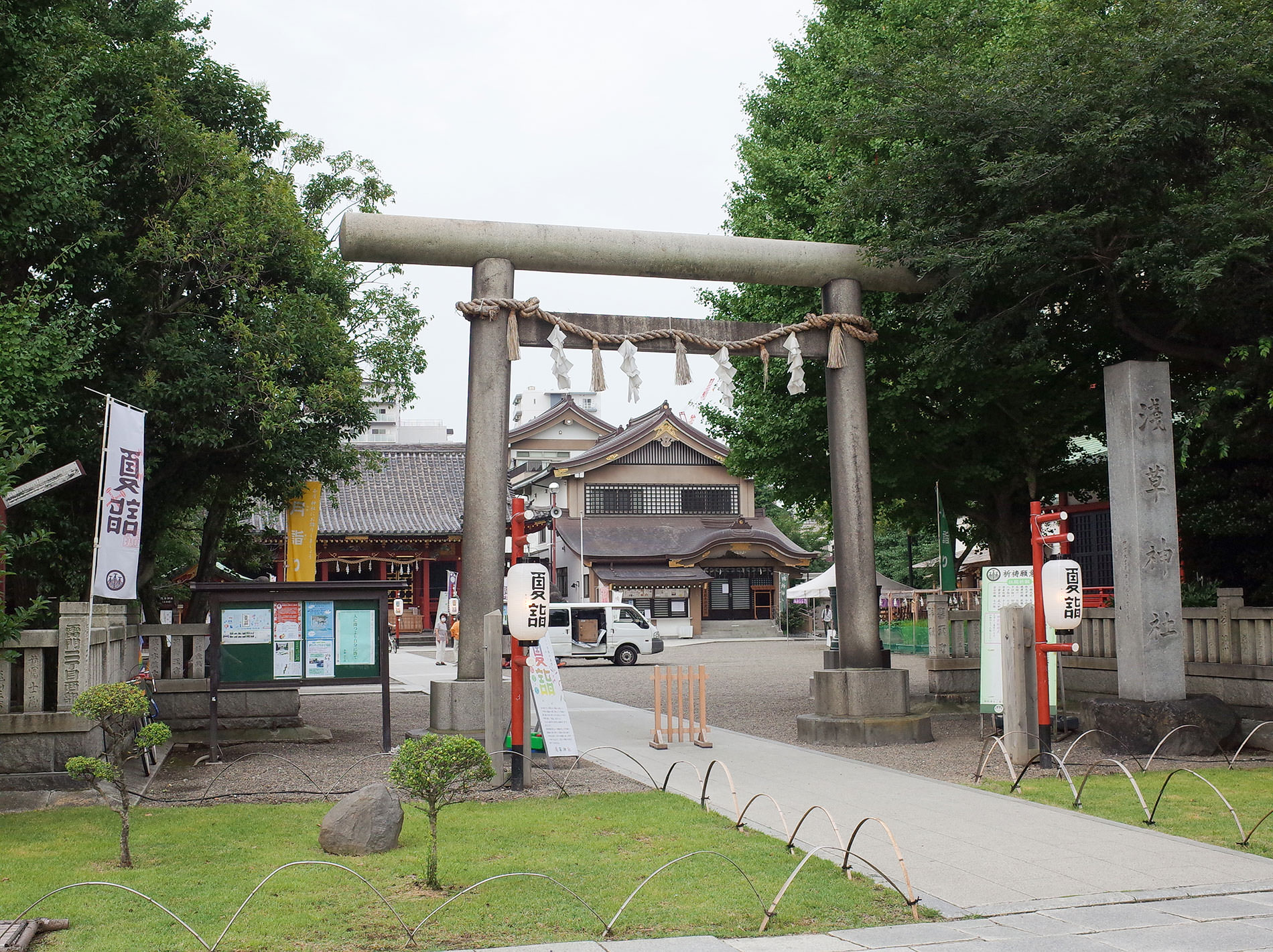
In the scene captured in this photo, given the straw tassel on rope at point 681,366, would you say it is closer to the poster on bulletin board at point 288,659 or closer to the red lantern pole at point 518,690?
the red lantern pole at point 518,690

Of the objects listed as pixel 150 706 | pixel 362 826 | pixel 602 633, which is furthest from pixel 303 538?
pixel 602 633

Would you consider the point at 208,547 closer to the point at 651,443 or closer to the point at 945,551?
the point at 945,551

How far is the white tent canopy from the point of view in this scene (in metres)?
40.1

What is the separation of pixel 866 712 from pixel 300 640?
22.3 ft

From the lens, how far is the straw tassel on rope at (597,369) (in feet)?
41.9

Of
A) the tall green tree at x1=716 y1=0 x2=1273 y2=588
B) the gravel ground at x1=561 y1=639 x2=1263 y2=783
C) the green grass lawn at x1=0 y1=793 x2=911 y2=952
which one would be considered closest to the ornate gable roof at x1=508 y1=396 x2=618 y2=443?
the gravel ground at x1=561 y1=639 x2=1263 y2=783

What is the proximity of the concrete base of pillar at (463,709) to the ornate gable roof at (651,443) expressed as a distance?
118ft

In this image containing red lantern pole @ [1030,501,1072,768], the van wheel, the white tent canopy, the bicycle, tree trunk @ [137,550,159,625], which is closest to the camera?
red lantern pole @ [1030,501,1072,768]

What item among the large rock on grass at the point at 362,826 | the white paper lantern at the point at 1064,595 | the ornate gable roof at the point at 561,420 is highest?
the ornate gable roof at the point at 561,420

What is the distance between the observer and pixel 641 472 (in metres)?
49.2

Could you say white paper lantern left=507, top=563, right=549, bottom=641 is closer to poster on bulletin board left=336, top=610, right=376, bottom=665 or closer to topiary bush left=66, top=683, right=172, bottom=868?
topiary bush left=66, top=683, right=172, bottom=868

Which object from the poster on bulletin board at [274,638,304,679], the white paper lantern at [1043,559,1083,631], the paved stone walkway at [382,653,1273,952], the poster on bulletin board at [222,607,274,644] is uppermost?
the white paper lantern at [1043,559,1083,631]

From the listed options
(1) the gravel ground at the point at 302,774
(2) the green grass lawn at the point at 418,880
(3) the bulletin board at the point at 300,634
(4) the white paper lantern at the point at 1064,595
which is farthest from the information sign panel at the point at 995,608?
(3) the bulletin board at the point at 300,634

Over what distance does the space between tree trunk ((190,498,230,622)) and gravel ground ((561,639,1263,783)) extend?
7.36 m
